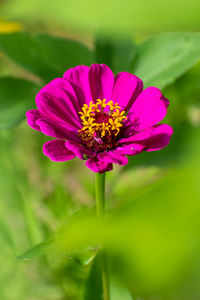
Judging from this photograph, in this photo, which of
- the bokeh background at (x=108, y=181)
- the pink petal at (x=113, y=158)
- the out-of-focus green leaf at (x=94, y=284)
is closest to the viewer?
the bokeh background at (x=108, y=181)

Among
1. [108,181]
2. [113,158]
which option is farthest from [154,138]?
Result: [108,181]

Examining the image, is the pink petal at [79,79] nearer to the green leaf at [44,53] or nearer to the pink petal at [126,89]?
the pink petal at [126,89]

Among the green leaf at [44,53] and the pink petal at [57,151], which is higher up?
the green leaf at [44,53]

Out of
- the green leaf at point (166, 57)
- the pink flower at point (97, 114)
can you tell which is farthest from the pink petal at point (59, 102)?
→ the green leaf at point (166, 57)

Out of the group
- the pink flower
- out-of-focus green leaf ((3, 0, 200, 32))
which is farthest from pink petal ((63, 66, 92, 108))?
out-of-focus green leaf ((3, 0, 200, 32))

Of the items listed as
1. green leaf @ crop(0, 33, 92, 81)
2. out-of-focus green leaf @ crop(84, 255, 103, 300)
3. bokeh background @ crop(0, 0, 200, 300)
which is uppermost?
green leaf @ crop(0, 33, 92, 81)

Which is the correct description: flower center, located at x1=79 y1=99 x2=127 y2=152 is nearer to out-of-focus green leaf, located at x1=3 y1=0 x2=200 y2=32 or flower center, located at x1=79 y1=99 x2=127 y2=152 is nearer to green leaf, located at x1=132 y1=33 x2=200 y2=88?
green leaf, located at x1=132 y1=33 x2=200 y2=88

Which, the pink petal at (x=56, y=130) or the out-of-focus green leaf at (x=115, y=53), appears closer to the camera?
the pink petal at (x=56, y=130)

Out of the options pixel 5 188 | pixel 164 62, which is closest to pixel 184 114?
pixel 164 62
